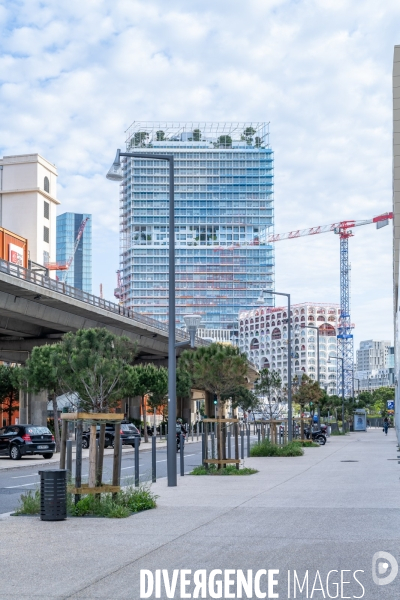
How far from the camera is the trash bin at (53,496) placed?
13.5 metres

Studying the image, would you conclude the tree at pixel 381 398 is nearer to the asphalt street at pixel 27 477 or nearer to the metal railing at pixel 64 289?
the metal railing at pixel 64 289

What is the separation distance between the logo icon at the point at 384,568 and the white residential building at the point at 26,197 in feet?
335

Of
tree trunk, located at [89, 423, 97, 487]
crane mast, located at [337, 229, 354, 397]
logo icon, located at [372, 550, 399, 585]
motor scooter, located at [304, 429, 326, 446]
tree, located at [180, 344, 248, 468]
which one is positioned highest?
crane mast, located at [337, 229, 354, 397]

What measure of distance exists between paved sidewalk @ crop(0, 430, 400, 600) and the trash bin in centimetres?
20

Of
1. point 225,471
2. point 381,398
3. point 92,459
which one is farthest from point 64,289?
point 381,398

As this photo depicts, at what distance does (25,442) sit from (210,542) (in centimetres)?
2609

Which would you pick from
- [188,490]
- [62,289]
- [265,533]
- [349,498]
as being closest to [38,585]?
[265,533]

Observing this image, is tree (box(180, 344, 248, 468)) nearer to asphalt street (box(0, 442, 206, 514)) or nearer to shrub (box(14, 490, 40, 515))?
asphalt street (box(0, 442, 206, 514))

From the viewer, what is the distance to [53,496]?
13.6 meters

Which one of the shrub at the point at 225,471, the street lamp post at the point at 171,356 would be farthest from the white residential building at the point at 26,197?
the street lamp post at the point at 171,356

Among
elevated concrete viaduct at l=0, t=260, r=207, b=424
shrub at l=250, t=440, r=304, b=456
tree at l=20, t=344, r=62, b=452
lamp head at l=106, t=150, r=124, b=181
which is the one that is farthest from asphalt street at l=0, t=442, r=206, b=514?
elevated concrete viaduct at l=0, t=260, r=207, b=424

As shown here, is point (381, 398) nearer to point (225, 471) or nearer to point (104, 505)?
point (225, 471)

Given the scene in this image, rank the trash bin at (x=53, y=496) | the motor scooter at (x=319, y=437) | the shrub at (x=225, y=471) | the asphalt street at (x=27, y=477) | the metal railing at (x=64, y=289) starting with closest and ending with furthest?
the trash bin at (x=53, y=496) → the asphalt street at (x=27, y=477) → the shrub at (x=225, y=471) → the metal railing at (x=64, y=289) → the motor scooter at (x=319, y=437)

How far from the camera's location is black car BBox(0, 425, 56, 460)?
35750mm
